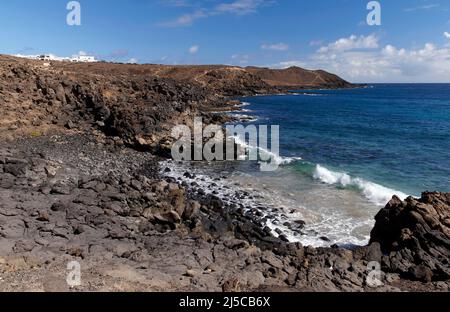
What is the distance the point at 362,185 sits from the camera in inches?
1058

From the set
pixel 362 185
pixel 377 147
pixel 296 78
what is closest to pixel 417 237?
pixel 362 185

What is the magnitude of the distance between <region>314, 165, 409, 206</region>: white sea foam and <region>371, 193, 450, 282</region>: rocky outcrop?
6476mm

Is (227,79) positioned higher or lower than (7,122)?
higher

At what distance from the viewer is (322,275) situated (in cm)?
1321

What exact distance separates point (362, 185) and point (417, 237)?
11.7m

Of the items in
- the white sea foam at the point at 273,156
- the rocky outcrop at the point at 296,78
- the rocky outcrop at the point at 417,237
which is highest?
the rocky outcrop at the point at 296,78

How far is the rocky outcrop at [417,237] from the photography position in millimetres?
14098

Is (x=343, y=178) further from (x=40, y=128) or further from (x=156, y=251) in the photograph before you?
(x=40, y=128)

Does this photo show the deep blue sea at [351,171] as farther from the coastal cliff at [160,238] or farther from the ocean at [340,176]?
the coastal cliff at [160,238]

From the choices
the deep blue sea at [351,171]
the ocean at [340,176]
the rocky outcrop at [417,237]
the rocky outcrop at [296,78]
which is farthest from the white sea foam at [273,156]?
the rocky outcrop at [296,78]

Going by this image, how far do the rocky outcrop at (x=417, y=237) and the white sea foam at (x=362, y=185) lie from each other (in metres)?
6.48
